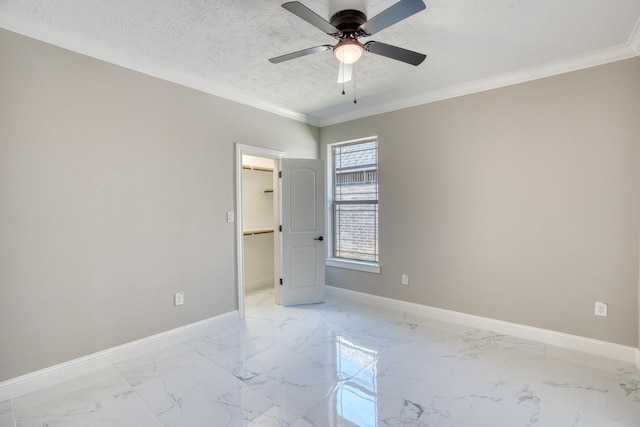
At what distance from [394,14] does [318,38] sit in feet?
2.92

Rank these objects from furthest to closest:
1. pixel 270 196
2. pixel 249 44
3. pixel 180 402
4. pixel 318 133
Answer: pixel 270 196 → pixel 318 133 → pixel 249 44 → pixel 180 402

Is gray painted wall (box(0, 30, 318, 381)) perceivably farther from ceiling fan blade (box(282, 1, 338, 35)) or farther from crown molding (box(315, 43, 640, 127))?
crown molding (box(315, 43, 640, 127))

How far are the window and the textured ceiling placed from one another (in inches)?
45.5

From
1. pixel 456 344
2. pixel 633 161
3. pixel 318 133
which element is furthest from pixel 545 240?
pixel 318 133

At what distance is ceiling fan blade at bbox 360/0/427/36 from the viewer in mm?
1520

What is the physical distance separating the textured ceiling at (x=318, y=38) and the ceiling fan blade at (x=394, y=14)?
280 mm

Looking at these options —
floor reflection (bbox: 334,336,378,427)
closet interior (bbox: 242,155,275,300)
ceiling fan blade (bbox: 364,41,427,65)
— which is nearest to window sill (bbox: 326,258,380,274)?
closet interior (bbox: 242,155,275,300)

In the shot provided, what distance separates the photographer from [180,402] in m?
2.07

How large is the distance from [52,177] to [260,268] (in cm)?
314

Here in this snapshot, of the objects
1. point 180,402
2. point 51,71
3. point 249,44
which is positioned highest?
point 249,44

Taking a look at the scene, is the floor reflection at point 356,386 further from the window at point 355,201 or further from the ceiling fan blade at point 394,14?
the ceiling fan blade at point 394,14

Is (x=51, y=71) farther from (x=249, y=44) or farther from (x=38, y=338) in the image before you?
(x=38, y=338)

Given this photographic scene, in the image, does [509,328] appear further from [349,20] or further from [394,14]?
[349,20]

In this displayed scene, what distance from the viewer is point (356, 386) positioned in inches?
88.3
